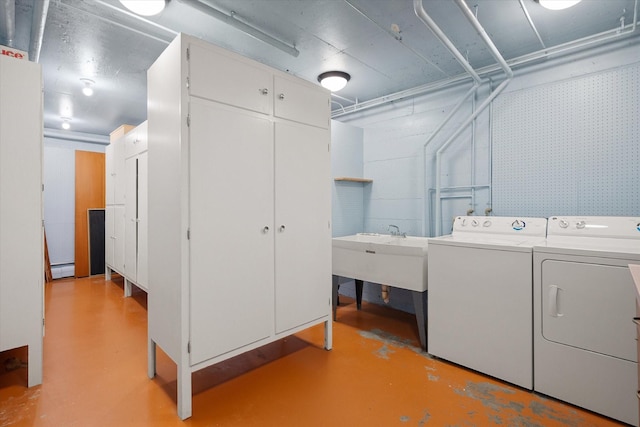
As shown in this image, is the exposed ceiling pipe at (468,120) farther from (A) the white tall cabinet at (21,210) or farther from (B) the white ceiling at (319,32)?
(A) the white tall cabinet at (21,210)

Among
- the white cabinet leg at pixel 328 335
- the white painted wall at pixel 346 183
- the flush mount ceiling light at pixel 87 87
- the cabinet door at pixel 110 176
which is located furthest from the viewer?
the cabinet door at pixel 110 176

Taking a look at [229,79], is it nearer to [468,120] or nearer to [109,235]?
[468,120]

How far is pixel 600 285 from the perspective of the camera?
182 cm

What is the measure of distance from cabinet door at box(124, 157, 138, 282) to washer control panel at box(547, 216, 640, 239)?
422cm

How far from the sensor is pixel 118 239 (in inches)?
170

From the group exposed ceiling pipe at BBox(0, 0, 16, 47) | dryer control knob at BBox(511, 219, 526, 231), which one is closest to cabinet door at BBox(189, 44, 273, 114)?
exposed ceiling pipe at BBox(0, 0, 16, 47)

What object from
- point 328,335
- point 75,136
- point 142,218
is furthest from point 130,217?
point 75,136

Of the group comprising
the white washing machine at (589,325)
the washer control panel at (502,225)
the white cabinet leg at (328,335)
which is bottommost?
the white cabinet leg at (328,335)

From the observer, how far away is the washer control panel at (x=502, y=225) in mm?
2540

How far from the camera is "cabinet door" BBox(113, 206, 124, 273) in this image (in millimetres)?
4192

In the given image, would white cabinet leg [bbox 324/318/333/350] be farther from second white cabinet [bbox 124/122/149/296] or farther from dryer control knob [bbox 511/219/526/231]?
second white cabinet [bbox 124/122/149/296]

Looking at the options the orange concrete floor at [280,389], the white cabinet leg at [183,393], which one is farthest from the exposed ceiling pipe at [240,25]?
the orange concrete floor at [280,389]

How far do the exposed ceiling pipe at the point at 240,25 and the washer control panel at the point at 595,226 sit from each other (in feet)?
8.46

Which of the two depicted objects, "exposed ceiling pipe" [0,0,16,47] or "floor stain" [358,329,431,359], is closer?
"exposed ceiling pipe" [0,0,16,47]
